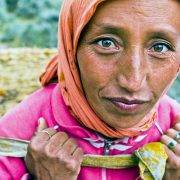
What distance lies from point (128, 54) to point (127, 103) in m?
0.19

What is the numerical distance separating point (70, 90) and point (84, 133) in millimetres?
193

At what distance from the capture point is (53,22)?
763 cm

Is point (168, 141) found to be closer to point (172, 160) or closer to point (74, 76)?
point (172, 160)

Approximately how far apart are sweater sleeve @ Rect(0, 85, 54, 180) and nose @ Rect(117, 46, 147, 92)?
19.8 inches

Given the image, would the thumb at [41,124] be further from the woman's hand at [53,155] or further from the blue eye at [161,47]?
the blue eye at [161,47]

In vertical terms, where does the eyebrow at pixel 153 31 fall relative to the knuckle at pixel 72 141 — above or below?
above

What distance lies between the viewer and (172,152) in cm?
294

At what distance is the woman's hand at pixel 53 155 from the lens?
9.18ft

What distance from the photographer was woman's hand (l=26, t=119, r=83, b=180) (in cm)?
280

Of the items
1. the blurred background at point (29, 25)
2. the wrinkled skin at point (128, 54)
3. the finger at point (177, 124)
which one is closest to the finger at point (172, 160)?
the finger at point (177, 124)

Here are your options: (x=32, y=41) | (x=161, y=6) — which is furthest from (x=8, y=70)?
(x=161, y=6)

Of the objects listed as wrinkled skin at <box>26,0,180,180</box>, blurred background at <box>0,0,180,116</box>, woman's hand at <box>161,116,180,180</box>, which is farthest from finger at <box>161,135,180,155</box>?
blurred background at <box>0,0,180,116</box>

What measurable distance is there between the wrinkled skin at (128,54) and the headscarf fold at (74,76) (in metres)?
0.04

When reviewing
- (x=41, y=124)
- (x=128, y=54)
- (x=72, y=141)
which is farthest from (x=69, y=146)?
(x=128, y=54)
